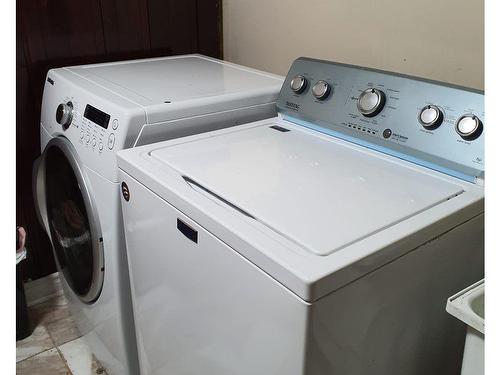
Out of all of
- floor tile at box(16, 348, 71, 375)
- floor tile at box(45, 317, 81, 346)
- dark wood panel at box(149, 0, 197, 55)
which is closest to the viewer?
floor tile at box(16, 348, 71, 375)

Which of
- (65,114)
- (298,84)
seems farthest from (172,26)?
(298,84)

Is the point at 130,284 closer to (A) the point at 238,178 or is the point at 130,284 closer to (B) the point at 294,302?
(A) the point at 238,178

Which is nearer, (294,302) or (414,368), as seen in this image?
(294,302)

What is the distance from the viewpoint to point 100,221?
1361 millimetres

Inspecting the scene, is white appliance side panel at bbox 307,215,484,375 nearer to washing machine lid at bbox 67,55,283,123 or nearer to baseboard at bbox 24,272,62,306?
washing machine lid at bbox 67,55,283,123

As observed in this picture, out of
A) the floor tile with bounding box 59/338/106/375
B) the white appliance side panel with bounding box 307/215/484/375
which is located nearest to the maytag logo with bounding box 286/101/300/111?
the white appliance side panel with bounding box 307/215/484/375

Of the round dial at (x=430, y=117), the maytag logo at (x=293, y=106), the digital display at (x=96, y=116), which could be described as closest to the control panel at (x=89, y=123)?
the digital display at (x=96, y=116)

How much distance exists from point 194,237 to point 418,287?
44cm

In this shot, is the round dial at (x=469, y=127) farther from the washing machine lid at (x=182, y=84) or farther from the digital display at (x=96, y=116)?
the digital display at (x=96, y=116)

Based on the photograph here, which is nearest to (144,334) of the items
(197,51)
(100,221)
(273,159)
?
(100,221)

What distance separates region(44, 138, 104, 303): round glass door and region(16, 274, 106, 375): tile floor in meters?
0.31

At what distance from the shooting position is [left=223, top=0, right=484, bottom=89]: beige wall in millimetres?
1275

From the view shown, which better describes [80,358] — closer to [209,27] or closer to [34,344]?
[34,344]

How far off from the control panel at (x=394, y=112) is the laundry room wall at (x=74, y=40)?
89 centimetres
